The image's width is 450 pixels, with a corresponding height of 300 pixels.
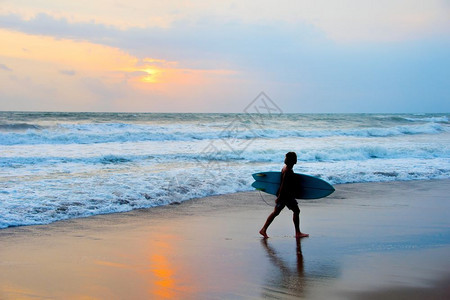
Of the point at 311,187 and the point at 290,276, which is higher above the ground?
the point at 311,187

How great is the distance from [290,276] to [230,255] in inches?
43.6

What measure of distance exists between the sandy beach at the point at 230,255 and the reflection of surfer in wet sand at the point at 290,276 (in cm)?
1

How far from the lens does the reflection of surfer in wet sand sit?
16.3ft

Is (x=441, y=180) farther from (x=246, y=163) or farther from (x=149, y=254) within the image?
(x=149, y=254)

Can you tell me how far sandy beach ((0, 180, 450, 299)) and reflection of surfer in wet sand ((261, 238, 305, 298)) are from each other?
0.01 metres

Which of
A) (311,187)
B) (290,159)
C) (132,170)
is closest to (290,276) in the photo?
(290,159)

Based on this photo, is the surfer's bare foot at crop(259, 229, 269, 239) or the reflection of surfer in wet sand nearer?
the reflection of surfer in wet sand

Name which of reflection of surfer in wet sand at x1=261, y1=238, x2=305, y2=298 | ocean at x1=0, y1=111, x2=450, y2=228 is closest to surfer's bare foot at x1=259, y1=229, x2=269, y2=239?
reflection of surfer in wet sand at x1=261, y1=238, x2=305, y2=298

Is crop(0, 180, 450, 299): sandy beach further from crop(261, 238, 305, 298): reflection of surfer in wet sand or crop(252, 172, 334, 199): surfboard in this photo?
crop(252, 172, 334, 199): surfboard

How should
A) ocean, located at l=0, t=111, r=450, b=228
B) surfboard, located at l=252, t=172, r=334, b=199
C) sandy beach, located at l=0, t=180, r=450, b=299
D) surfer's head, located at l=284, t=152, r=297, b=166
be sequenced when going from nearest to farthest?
1. sandy beach, located at l=0, t=180, r=450, b=299
2. surfer's head, located at l=284, t=152, r=297, b=166
3. surfboard, located at l=252, t=172, r=334, b=199
4. ocean, located at l=0, t=111, r=450, b=228

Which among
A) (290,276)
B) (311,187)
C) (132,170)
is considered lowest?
(132,170)

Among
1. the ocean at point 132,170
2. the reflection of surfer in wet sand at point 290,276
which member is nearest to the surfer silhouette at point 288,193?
the reflection of surfer in wet sand at point 290,276

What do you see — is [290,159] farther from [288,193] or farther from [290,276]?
[290,276]

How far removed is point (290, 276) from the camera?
5.39 m
